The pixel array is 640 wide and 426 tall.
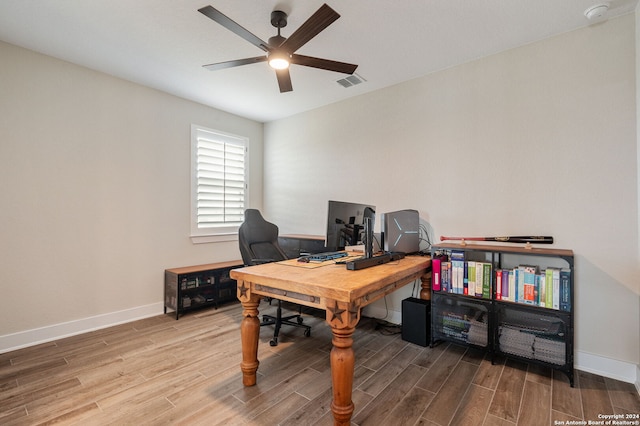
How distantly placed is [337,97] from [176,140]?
7.27 feet

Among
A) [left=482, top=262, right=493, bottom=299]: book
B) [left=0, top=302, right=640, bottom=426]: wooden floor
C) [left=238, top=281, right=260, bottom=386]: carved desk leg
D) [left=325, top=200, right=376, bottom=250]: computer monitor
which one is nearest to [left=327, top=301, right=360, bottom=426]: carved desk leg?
[left=0, top=302, right=640, bottom=426]: wooden floor

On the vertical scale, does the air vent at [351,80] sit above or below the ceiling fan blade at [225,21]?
above

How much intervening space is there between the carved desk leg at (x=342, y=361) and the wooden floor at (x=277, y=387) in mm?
226

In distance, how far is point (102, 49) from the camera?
275 cm

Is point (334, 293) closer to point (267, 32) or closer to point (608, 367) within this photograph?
point (267, 32)

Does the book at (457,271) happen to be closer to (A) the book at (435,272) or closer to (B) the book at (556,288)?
(A) the book at (435,272)

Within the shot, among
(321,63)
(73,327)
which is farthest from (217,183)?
(321,63)

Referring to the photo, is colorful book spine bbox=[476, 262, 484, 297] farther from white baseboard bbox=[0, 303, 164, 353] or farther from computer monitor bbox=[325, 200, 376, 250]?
white baseboard bbox=[0, 303, 164, 353]

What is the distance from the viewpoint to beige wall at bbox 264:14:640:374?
7.39 feet

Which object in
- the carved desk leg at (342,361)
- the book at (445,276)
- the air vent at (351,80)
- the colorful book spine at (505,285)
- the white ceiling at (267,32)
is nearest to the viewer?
the carved desk leg at (342,361)

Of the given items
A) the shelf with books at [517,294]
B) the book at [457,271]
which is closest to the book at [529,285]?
the shelf with books at [517,294]

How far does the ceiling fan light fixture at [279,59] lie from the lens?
2172mm

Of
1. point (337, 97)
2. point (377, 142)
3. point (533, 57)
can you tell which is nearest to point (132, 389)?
point (377, 142)

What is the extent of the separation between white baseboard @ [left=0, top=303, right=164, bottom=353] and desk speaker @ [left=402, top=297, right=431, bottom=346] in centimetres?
296
